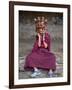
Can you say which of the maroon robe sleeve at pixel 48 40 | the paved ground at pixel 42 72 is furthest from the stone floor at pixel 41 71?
the maroon robe sleeve at pixel 48 40

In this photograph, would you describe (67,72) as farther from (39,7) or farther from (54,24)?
(39,7)

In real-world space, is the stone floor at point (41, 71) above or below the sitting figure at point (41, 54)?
below

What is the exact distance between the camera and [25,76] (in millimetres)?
1995

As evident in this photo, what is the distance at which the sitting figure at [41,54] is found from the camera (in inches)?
79.4

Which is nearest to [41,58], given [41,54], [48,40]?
[41,54]

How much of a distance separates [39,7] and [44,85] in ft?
2.13

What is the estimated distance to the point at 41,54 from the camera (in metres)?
2.04

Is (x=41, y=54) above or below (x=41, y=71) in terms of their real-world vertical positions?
above

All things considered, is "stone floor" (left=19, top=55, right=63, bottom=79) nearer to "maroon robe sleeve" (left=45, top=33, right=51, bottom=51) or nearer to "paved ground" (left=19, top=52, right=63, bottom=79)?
"paved ground" (left=19, top=52, right=63, bottom=79)

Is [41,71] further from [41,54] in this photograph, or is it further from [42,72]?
[41,54]

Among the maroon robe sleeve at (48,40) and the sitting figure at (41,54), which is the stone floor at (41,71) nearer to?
the sitting figure at (41,54)

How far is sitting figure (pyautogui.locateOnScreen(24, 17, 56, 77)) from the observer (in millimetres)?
2018

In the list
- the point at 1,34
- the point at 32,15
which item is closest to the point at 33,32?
the point at 32,15

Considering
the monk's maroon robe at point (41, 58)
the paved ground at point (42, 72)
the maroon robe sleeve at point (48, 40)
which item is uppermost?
the maroon robe sleeve at point (48, 40)
